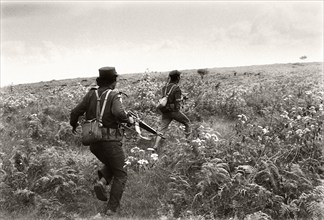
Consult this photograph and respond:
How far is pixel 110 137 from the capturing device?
7.18 metres

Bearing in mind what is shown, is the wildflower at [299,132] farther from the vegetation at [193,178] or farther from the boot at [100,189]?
the boot at [100,189]

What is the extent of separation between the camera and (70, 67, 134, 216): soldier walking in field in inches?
281

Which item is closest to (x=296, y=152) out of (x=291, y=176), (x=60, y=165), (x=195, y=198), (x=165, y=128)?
(x=291, y=176)

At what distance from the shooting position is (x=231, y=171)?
9.02 metres

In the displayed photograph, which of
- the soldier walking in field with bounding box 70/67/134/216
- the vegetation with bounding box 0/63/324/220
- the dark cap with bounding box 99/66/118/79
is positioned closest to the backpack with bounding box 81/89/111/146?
the soldier walking in field with bounding box 70/67/134/216

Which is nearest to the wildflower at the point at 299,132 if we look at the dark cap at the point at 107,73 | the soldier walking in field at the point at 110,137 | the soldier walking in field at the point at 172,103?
the soldier walking in field at the point at 172,103

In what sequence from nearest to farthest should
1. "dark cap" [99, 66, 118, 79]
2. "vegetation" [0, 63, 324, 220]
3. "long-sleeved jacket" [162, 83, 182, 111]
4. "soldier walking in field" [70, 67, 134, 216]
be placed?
"soldier walking in field" [70, 67, 134, 216]
"dark cap" [99, 66, 118, 79]
"vegetation" [0, 63, 324, 220]
"long-sleeved jacket" [162, 83, 182, 111]

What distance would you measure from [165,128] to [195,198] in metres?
3.76

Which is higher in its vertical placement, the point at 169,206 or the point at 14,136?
the point at 14,136

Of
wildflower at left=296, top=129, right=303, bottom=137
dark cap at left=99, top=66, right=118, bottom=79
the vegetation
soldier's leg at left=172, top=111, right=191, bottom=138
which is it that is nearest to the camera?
dark cap at left=99, top=66, right=118, bottom=79

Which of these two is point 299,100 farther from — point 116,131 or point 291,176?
point 116,131

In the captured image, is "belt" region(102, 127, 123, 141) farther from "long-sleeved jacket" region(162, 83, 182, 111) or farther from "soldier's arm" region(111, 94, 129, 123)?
"long-sleeved jacket" region(162, 83, 182, 111)

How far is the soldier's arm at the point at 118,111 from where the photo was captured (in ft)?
23.1

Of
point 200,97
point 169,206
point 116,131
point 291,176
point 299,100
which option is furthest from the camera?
point 200,97
